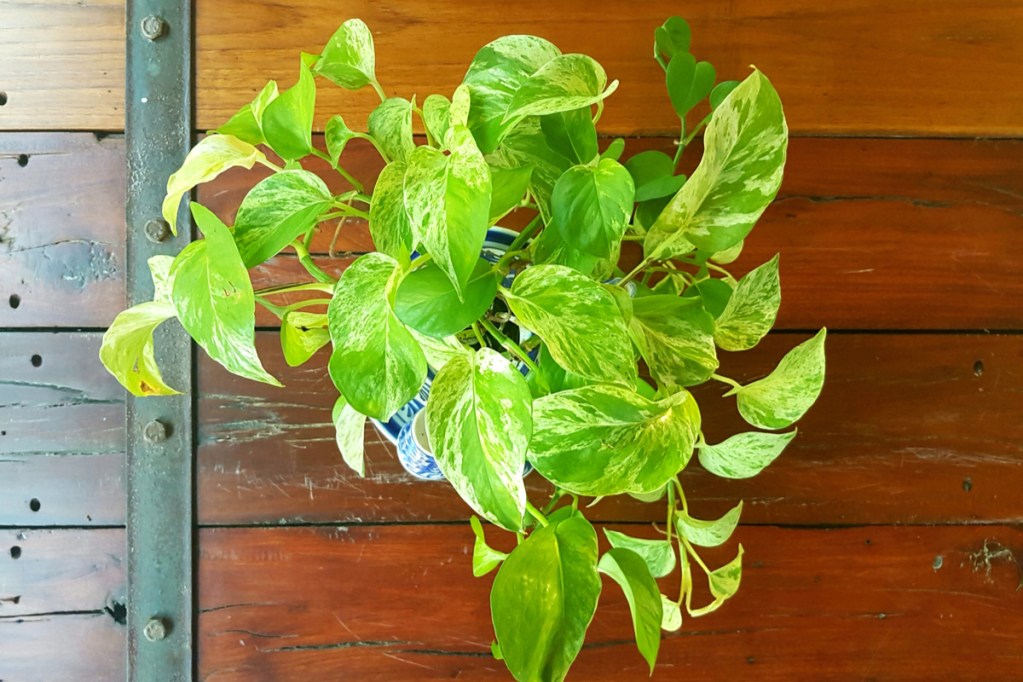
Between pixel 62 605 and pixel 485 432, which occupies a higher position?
pixel 485 432

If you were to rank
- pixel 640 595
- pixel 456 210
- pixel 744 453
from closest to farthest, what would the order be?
pixel 456 210 < pixel 640 595 < pixel 744 453

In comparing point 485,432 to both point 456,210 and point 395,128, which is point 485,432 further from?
point 395,128

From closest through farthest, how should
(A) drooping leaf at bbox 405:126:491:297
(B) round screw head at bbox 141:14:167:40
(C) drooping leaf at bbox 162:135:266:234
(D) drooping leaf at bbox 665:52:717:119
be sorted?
(A) drooping leaf at bbox 405:126:491:297, (C) drooping leaf at bbox 162:135:266:234, (D) drooping leaf at bbox 665:52:717:119, (B) round screw head at bbox 141:14:167:40

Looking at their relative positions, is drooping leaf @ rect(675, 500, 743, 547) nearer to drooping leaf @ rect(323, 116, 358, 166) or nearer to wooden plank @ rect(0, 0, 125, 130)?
drooping leaf @ rect(323, 116, 358, 166)

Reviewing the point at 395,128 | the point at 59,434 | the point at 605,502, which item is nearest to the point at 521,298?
the point at 395,128

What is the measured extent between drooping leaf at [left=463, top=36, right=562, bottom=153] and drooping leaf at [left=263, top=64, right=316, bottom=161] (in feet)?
0.35

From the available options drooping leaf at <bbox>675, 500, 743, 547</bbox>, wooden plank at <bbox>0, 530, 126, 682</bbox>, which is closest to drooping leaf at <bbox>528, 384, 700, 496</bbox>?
drooping leaf at <bbox>675, 500, 743, 547</bbox>

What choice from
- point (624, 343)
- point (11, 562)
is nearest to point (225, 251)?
point (624, 343)

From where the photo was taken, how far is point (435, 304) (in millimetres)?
419

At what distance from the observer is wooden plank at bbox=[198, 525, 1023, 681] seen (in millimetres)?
806

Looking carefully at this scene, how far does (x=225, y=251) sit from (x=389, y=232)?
0.10 m

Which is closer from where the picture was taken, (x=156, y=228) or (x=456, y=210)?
(x=456, y=210)

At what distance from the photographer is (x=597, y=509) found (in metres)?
0.80

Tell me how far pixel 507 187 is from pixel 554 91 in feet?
0.20
